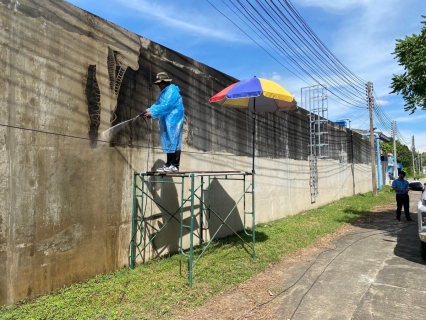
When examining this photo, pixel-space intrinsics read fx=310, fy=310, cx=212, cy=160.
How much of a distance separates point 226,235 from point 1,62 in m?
5.22

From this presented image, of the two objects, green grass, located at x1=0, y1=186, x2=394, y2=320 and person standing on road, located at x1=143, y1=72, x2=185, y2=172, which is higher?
person standing on road, located at x1=143, y1=72, x2=185, y2=172

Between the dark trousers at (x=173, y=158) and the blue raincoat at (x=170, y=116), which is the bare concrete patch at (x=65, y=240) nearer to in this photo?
the dark trousers at (x=173, y=158)

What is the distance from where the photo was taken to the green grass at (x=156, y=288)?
3.35 meters

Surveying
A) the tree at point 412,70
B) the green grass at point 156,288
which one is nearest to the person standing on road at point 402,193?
the tree at point 412,70

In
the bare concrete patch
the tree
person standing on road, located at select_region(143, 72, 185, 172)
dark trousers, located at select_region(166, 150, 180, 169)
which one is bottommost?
the bare concrete patch

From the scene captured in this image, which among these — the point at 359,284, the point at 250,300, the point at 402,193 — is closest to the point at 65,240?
the point at 250,300

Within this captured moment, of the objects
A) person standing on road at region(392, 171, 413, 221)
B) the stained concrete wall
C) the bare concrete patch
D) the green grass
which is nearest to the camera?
the green grass

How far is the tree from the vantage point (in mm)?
6648

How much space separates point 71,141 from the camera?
403 cm

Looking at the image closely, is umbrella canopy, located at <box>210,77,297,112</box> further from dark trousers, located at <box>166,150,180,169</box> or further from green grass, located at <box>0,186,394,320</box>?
green grass, located at <box>0,186,394,320</box>

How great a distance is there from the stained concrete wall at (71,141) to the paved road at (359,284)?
93.4 inches

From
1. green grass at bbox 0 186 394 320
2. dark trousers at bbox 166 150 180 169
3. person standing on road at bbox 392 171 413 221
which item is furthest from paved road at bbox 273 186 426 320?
person standing on road at bbox 392 171 413 221

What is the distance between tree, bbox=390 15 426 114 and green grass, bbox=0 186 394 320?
4.40 m

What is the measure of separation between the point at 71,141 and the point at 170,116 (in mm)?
1372
